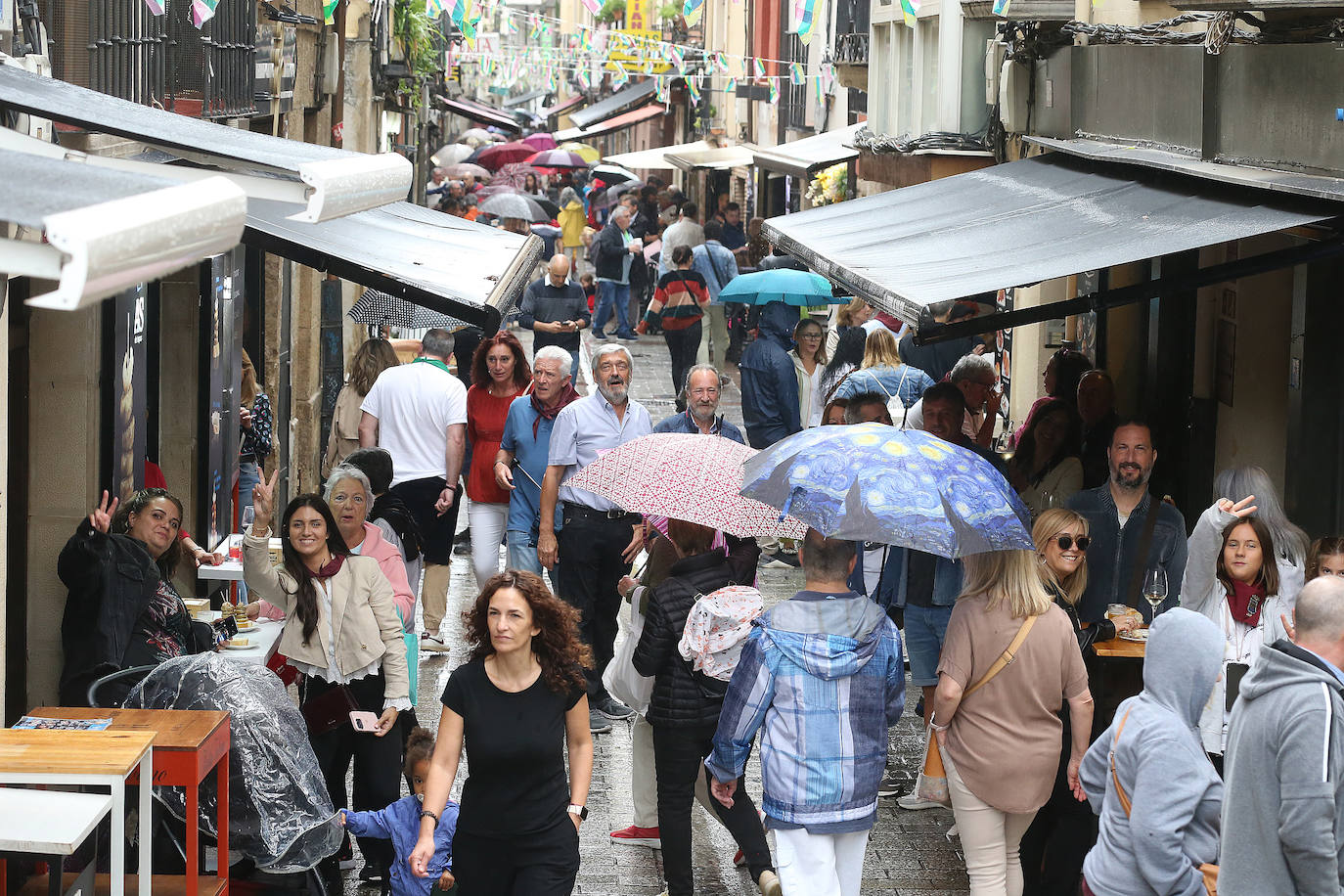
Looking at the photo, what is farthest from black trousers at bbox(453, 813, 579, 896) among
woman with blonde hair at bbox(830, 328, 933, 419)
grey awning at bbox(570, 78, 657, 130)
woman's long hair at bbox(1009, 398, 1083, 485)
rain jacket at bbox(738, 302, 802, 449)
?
grey awning at bbox(570, 78, 657, 130)

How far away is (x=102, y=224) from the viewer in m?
3.15

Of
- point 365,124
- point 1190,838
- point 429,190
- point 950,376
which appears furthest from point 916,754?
point 429,190

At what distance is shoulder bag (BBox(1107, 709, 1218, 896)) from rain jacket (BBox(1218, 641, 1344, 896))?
25 cm

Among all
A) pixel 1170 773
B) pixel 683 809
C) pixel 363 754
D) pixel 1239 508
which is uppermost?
pixel 1239 508

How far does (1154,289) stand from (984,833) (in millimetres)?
2609

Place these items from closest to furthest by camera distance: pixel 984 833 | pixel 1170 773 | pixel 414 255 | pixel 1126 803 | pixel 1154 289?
pixel 1170 773 < pixel 1126 803 < pixel 984 833 < pixel 1154 289 < pixel 414 255

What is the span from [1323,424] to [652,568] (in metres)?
3.38

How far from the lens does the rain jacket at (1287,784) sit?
4672 millimetres

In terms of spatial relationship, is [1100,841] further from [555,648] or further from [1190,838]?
[555,648]

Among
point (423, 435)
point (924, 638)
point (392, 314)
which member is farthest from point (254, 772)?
point (392, 314)

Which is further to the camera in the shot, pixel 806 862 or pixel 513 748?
pixel 806 862

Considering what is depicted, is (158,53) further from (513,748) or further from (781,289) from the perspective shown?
(781,289)

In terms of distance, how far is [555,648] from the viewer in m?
5.96

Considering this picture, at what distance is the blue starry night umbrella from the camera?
20.2 ft
